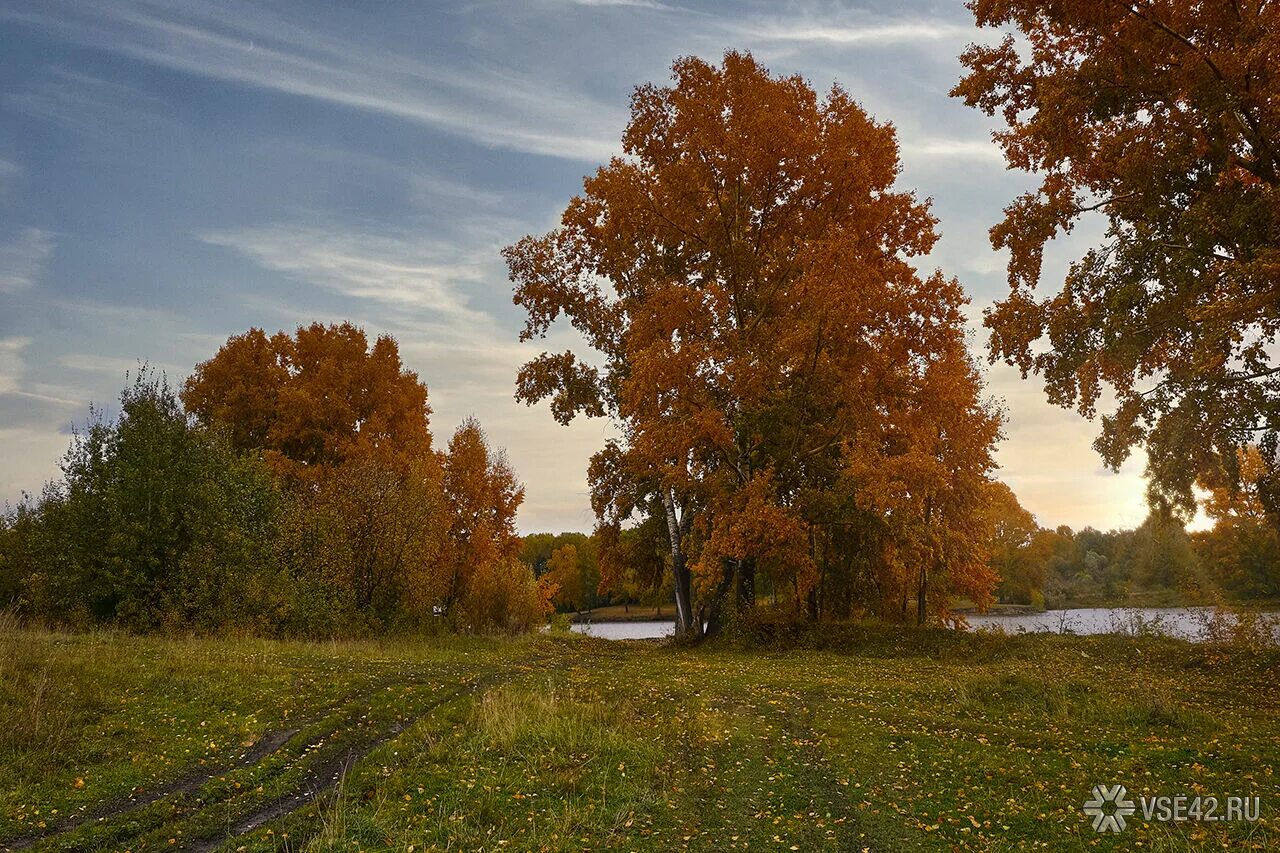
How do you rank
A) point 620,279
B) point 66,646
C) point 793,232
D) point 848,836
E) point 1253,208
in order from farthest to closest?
point 620,279, point 793,232, point 66,646, point 1253,208, point 848,836

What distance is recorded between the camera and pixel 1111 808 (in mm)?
8531

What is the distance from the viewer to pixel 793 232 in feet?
87.3

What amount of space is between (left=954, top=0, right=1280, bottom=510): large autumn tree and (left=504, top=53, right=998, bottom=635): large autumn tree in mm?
5036

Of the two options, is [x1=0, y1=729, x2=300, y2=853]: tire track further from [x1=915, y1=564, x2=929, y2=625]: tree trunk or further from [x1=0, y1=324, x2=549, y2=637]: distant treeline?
[x1=915, y1=564, x2=929, y2=625]: tree trunk

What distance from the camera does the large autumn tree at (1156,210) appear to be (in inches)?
565

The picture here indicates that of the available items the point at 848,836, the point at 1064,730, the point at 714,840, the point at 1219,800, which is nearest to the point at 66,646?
the point at 714,840

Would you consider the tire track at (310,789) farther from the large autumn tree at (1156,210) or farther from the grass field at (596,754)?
the large autumn tree at (1156,210)

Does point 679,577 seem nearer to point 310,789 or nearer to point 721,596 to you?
point 721,596

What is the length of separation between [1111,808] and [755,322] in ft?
62.6

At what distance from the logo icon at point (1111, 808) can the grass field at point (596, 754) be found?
128mm

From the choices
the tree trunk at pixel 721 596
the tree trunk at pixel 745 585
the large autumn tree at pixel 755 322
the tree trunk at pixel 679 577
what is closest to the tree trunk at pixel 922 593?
the large autumn tree at pixel 755 322

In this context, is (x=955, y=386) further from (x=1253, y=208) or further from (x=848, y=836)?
(x=848, y=836)

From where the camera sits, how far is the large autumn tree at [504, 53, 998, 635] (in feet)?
75.8

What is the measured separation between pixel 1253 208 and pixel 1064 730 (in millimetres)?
10037
